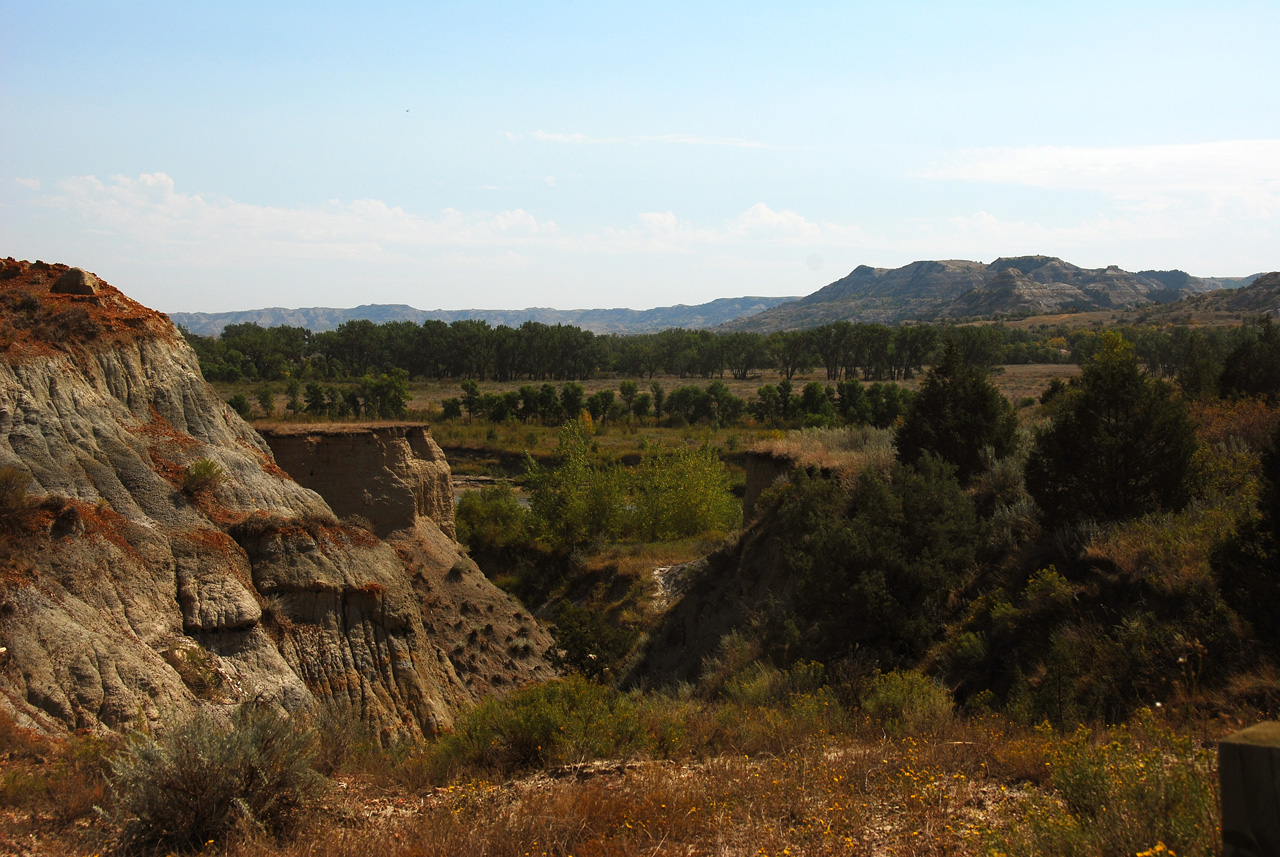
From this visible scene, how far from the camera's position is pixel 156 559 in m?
12.6

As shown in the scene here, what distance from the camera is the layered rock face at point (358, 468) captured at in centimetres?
2320

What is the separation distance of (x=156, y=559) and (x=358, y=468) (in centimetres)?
1150

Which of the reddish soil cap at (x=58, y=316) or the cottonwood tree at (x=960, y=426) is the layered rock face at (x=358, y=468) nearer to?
the reddish soil cap at (x=58, y=316)

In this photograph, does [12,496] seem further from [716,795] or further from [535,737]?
[716,795]

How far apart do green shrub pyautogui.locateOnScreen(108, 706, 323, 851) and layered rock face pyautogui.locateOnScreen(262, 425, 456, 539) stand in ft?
56.8

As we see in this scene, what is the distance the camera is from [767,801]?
668 centimetres

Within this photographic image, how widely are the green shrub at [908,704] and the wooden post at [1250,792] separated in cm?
527

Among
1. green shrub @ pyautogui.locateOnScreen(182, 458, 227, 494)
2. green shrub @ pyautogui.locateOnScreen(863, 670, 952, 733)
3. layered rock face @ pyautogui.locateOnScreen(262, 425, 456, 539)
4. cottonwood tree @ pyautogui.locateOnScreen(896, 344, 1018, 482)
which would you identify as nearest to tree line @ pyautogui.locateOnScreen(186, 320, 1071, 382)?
cottonwood tree @ pyautogui.locateOnScreen(896, 344, 1018, 482)

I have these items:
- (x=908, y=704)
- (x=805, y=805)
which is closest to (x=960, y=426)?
(x=908, y=704)

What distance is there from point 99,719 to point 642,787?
7.20m

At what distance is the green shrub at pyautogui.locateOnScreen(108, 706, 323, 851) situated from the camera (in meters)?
6.12

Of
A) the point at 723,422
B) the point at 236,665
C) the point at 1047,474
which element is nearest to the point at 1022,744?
the point at 1047,474

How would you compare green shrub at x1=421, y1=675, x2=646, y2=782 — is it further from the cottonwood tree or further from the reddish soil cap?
the cottonwood tree

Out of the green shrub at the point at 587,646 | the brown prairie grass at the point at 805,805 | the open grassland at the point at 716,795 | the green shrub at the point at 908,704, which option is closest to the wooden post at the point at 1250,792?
the open grassland at the point at 716,795
